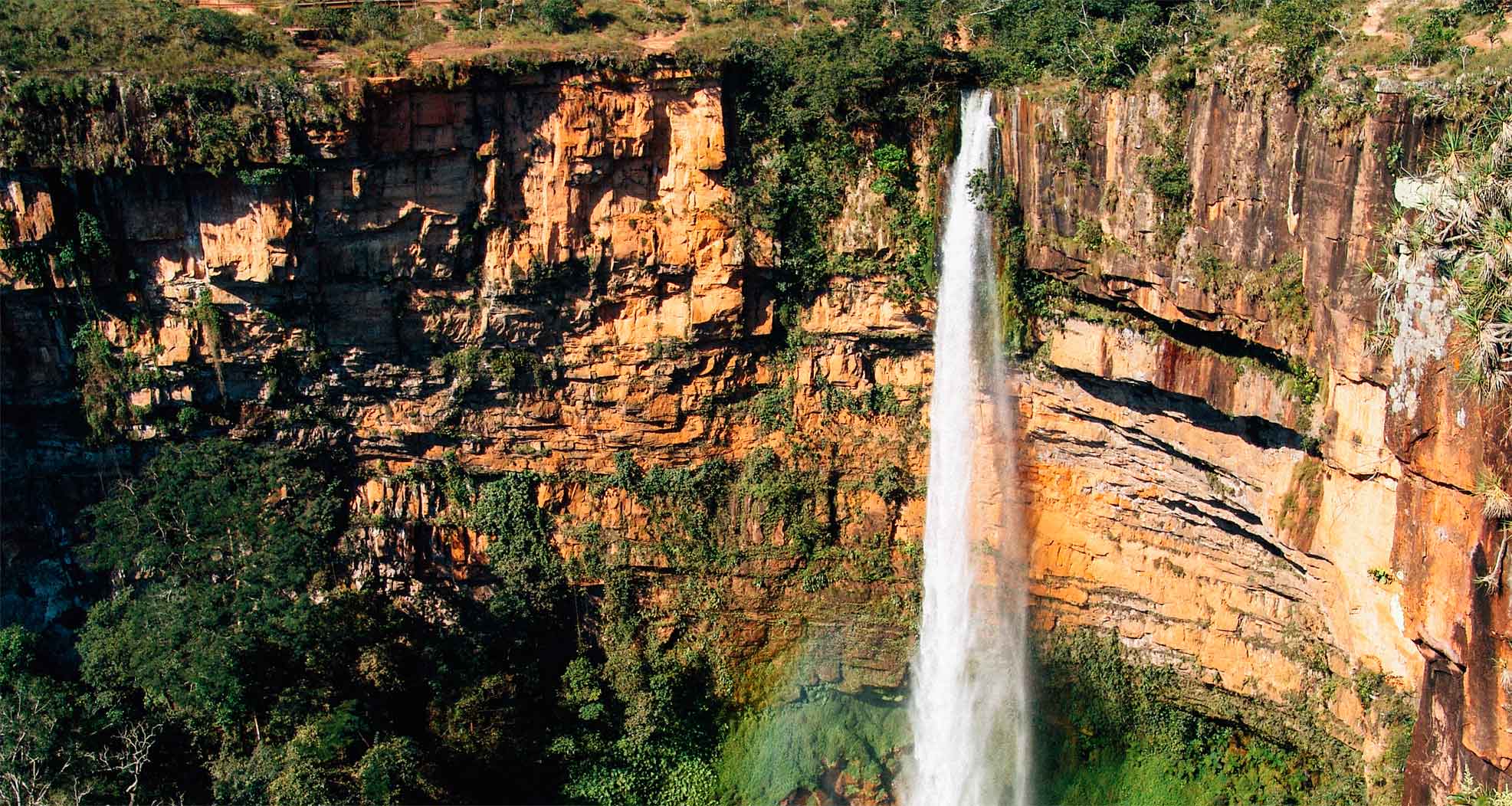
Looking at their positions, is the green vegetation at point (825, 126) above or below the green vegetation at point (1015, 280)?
above

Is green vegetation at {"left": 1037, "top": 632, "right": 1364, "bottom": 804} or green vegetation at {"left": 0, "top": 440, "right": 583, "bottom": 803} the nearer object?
green vegetation at {"left": 0, "top": 440, "right": 583, "bottom": 803}

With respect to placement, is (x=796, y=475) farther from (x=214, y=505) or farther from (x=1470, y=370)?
(x=1470, y=370)

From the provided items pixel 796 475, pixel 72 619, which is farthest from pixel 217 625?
pixel 796 475

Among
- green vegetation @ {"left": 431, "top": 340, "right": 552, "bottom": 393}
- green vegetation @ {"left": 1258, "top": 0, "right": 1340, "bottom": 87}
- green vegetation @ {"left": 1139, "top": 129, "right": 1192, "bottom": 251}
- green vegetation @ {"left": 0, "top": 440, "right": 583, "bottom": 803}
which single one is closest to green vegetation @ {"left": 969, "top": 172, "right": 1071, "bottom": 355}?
green vegetation @ {"left": 1139, "top": 129, "right": 1192, "bottom": 251}

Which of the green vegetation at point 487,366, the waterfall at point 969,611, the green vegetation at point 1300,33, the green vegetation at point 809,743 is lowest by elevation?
the green vegetation at point 809,743

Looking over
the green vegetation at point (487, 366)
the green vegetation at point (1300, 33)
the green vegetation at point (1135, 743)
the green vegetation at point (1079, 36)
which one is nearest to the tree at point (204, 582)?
the green vegetation at point (487, 366)

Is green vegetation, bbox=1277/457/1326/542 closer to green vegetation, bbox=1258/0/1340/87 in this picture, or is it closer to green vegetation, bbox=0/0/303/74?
green vegetation, bbox=1258/0/1340/87

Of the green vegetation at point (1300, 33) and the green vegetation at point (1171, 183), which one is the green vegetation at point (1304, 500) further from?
the green vegetation at point (1300, 33)

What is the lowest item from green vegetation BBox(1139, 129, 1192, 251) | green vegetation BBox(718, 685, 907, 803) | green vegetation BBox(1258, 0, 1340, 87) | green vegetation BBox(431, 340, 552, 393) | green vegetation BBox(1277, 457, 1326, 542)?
green vegetation BBox(718, 685, 907, 803)
